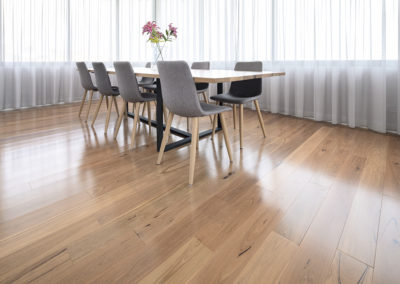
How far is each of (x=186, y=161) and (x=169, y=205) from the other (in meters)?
0.64

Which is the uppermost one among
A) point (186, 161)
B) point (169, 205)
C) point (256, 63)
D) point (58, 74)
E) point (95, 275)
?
point (58, 74)

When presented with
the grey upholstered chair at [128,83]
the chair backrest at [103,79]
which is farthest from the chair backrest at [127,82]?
the chair backrest at [103,79]

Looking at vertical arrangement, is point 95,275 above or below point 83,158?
below

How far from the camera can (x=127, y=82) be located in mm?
2109

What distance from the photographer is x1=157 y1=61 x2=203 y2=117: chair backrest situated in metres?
1.51

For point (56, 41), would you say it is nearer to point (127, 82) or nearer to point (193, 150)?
point (127, 82)

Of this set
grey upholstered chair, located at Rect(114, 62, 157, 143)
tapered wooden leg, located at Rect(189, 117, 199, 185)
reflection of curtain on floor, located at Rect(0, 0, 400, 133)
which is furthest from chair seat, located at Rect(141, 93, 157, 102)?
reflection of curtain on floor, located at Rect(0, 0, 400, 133)

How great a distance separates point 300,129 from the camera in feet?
9.25

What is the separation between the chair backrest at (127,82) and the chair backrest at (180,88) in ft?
1.67

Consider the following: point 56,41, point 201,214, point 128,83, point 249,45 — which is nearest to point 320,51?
point 249,45

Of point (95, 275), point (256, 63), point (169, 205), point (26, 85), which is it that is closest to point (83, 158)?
point (169, 205)

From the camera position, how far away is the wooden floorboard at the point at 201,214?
888mm

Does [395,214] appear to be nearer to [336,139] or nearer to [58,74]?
[336,139]

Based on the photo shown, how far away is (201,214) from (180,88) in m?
0.80
